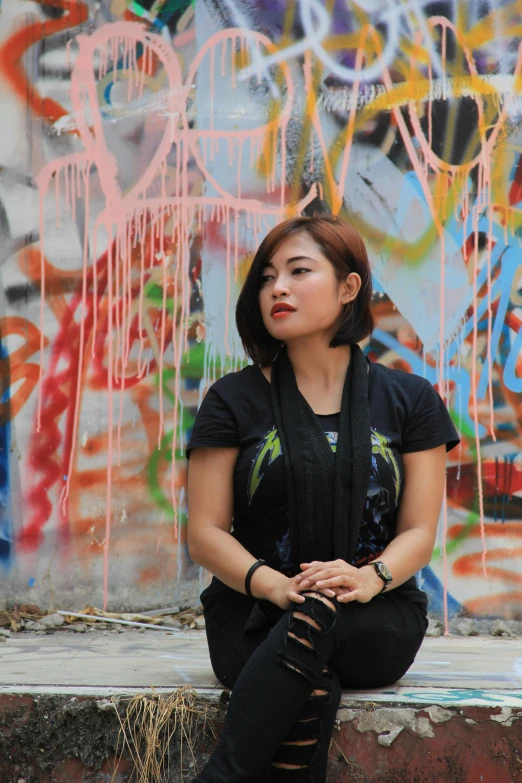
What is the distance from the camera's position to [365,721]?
210 cm

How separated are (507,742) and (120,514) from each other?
181 centimetres

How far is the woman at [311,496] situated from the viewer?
6.37ft

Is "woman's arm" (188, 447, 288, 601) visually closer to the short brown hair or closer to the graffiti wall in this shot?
the short brown hair

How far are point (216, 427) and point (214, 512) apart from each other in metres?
0.21

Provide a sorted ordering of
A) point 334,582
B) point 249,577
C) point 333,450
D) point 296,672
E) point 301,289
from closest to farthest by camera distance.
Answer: point 296,672, point 334,582, point 249,577, point 333,450, point 301,289

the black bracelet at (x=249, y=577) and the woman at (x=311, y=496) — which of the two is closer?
the woman at (x=311, y=496)

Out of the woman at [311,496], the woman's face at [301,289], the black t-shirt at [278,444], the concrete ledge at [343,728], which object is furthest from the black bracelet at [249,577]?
the woman's face at [301,289]

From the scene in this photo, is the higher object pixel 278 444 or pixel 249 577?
pixel 278 444

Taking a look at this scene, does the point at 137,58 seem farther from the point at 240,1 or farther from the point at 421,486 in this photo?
the point at 421,486

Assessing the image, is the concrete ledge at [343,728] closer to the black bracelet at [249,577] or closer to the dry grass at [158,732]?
the dry grass at [158,732]

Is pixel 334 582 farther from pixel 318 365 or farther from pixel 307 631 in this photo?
pixel 318 365

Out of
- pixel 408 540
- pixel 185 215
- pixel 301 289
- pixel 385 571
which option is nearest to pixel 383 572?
pixel 385 571

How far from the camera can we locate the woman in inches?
76.4

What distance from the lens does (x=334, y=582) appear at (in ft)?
6.54
